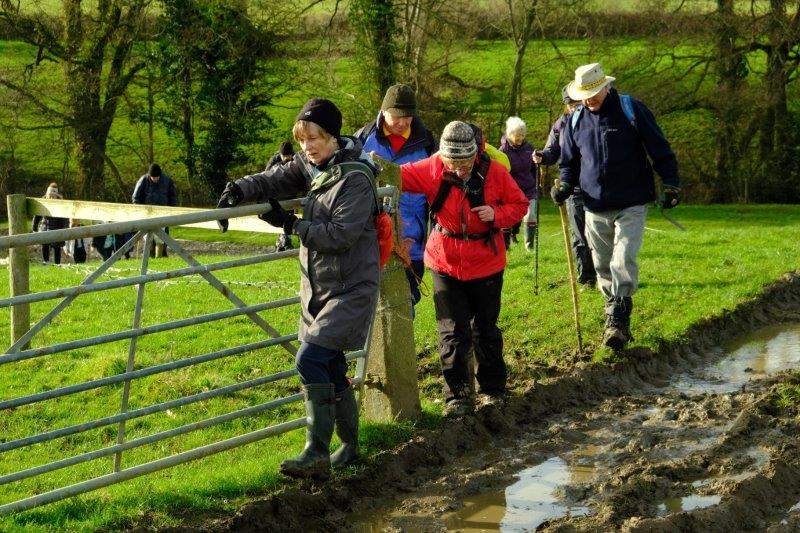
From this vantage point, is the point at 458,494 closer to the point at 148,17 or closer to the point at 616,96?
the point at 616,96

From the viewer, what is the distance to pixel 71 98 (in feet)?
91.5

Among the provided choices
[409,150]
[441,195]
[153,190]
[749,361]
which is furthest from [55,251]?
[749,361]

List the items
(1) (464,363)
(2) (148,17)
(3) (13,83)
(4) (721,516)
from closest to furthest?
(4) (721,516), (1) (464,363), (3) (13,83), (2) (148,17)

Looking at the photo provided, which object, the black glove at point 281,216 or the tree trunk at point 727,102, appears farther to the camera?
the tree trunk at point 727,102

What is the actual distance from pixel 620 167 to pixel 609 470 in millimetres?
3309

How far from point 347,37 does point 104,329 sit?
2082 centimetres

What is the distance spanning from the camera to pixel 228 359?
368 inches

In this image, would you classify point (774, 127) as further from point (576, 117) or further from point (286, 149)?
point (576, 117)

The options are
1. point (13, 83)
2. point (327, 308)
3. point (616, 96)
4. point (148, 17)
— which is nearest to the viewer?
point (327, 308)

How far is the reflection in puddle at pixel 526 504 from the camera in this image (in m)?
5.27

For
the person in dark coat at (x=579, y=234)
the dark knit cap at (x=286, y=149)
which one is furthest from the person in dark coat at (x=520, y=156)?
the dark knit cap at (x=286, y=149)

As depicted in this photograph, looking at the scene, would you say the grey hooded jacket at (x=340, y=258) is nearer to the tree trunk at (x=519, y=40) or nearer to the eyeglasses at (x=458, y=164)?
the eyeglasses at (x=458, y=164)

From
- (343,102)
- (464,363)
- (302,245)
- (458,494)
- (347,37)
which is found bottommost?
(458,494)

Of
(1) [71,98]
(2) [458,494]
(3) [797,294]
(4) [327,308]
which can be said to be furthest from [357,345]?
(1) [71,98]
